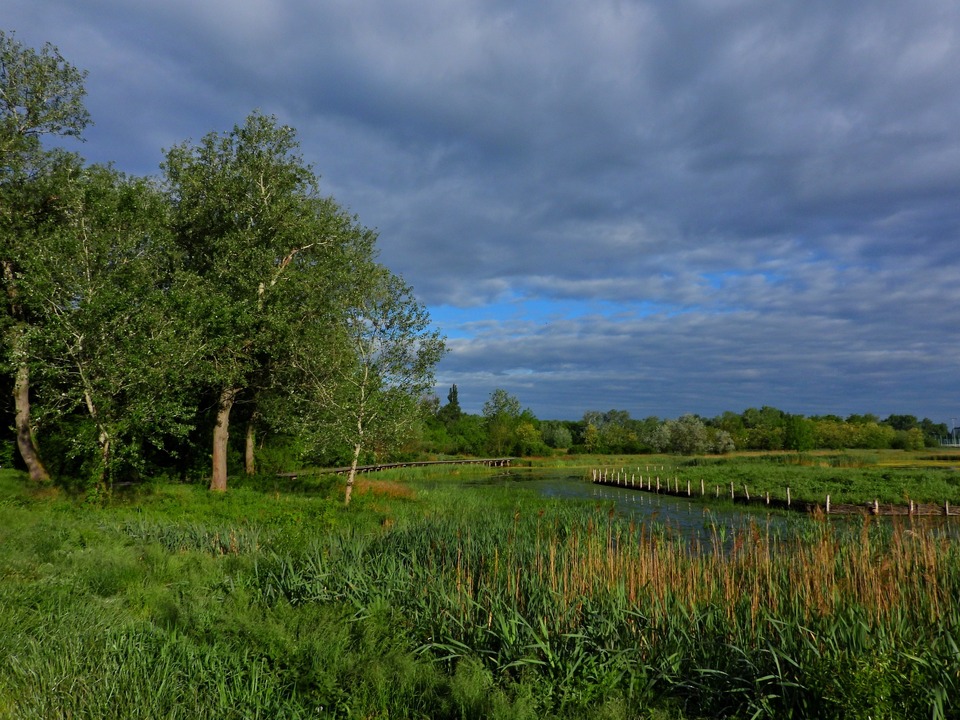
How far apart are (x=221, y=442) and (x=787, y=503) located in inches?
1100

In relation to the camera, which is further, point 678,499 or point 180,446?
point 678,499

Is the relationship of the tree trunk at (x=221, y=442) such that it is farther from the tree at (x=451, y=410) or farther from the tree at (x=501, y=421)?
the tree at (x=451, y=410)

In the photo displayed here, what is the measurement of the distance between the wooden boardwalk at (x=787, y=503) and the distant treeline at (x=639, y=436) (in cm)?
4136

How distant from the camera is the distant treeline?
9038 cm

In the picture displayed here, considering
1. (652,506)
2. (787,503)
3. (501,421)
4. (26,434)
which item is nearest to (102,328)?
(26,434)

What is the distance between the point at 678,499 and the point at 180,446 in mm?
28821

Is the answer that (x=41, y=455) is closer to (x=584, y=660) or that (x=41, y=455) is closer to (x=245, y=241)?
(x=245, y=241)

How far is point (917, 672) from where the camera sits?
506cm

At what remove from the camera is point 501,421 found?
94750 mm

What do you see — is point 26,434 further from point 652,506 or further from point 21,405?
point 652,506

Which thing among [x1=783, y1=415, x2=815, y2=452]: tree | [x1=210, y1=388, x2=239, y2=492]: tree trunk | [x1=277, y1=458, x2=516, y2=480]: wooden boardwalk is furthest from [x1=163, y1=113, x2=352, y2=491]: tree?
[x1=783, y1=415, x2=815, y2=452]: tree

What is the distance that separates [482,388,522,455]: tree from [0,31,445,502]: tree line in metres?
61.4

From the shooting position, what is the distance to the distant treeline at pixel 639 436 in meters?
90.4

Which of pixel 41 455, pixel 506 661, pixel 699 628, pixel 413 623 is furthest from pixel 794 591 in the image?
pixel 41 455
